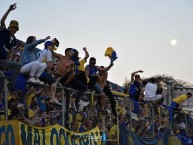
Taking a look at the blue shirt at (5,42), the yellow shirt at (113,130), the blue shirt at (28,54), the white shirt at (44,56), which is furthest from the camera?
the yellow shirt at (113,130)

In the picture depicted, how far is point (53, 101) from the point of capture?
9508 millimetres

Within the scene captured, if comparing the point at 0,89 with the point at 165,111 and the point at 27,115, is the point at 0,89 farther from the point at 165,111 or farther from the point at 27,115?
the point at 165,111

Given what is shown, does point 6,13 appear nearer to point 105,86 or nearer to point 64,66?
point 64,66

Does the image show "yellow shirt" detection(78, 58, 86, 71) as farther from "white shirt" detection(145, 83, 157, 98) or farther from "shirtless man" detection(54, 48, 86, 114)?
"white shirt" detection(145, 83, 157, 98)

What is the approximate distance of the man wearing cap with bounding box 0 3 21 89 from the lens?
8.79m

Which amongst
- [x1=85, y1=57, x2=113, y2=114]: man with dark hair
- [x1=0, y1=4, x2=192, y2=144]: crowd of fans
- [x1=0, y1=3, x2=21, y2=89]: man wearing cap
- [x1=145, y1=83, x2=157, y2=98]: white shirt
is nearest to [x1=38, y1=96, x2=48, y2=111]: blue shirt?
[x1=0, y1=4, x2=192, y2=144]: crowd of fans

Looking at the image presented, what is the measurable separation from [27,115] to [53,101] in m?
0.78

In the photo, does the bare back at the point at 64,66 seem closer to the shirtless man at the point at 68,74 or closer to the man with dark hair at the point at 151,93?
the shirtless man at the point at 68,74

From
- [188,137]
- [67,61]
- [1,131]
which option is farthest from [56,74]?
[188,137]

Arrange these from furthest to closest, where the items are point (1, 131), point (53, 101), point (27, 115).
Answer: point (53, 101), point (27, 115), point (1, 131)

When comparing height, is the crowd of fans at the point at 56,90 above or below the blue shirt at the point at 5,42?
below

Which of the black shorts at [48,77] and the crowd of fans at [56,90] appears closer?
the crowd of fans at [56,90]

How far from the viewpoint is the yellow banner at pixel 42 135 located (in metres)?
8.10

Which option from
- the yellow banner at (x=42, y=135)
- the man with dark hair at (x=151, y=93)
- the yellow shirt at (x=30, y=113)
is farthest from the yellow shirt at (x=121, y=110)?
the yellow shirt at (x=30, y=113)
